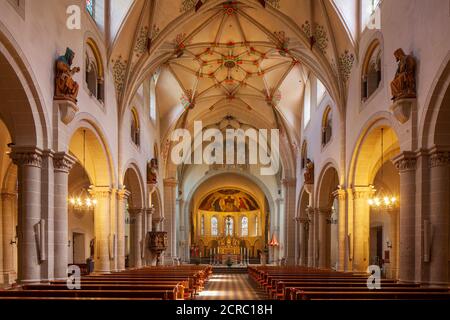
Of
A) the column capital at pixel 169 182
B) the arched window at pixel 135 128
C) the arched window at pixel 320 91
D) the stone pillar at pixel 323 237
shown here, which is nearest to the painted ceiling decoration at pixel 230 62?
the arched window at pixel 320 91

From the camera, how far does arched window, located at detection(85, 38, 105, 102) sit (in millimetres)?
17297

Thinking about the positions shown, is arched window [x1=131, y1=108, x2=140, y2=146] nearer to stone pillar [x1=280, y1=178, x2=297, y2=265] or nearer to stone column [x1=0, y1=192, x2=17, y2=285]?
stone column [x1=0, y1=192, x2=17, y2=285]

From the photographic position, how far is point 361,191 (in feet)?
63.9

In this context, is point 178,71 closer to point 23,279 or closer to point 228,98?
point 228,98

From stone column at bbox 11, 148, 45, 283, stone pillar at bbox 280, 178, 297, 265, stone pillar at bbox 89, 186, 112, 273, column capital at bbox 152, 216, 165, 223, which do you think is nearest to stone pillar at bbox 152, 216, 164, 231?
column capital at bbox 152, 216, 165, 223

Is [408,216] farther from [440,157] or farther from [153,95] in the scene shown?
[153,95]

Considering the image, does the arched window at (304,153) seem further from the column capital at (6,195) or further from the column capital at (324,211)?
the column capital at (6,195)

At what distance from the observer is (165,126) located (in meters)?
31.4

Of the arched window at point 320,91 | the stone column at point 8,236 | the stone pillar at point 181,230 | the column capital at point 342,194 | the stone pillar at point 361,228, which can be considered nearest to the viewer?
the stone pillar at point 361,228

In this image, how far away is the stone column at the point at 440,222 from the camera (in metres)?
11.9

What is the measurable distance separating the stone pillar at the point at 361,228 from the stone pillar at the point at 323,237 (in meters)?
5.28

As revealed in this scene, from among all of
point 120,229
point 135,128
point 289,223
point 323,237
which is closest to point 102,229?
point 120,229

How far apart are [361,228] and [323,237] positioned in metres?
5.52
